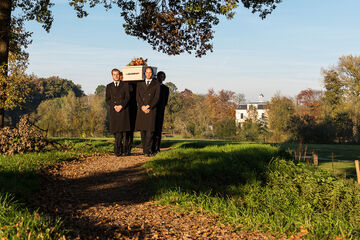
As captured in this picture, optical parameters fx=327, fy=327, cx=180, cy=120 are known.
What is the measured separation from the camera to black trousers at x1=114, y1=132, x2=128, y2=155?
11.5 metres

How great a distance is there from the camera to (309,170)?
10.5 metres

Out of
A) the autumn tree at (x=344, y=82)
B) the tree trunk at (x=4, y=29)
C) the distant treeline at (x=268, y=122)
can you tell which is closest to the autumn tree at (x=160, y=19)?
the tree trunk at (x=4, y=29)

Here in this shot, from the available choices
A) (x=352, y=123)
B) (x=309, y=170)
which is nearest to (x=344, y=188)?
(x=309, y=170)

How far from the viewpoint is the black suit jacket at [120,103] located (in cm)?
1115

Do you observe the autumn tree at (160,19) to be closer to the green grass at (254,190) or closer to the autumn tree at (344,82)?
the green grass at (254,190)

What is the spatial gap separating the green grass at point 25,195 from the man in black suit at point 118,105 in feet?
4.84

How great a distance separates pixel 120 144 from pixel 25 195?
18.5 feet

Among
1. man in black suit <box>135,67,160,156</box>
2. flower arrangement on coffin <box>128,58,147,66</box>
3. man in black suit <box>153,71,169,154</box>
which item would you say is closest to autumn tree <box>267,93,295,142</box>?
flower arrangement on coffin <box>128,58,147,66</box>

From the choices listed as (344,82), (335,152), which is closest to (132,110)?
(335,152)

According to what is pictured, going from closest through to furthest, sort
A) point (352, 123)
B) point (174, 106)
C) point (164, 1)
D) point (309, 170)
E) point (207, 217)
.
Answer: point (207, 217) → point (309, 170) → point (164, 1) → point (352, 123) → point (174, 106)

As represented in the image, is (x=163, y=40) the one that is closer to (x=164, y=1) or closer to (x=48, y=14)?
(x=164, y=1)

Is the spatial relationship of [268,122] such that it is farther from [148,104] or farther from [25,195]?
[25,195]

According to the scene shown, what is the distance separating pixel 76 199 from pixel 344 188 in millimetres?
7422

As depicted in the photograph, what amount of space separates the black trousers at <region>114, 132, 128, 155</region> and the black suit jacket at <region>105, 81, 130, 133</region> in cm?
24
